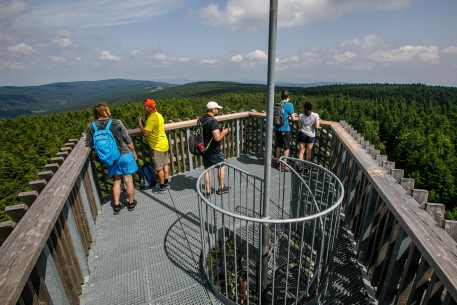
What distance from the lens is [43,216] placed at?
7.23 ft

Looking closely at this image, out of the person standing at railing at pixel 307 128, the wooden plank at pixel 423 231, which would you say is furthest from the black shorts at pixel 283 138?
the wooden plank at pixel 423 231

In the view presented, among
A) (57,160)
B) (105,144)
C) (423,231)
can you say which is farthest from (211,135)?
(423,231)

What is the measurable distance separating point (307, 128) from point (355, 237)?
8.64 ft

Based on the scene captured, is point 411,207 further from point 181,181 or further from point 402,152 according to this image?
point 402,152

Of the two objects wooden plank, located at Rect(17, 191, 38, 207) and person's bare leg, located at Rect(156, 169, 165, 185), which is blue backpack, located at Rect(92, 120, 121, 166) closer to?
person's bare leg, located at Rect(156, 169, 165, 185)

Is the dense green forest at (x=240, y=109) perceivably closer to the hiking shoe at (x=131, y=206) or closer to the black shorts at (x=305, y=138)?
the black shorts at (x=305, y=138)

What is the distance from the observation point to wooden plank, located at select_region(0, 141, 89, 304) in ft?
5.02

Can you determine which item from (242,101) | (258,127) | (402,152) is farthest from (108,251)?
(242,101)

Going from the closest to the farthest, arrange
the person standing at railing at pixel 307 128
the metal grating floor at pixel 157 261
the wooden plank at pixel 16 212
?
the wooden plank at pixel 16 212 < the metal grating floor at pixel 157 261 < the person standing at railing at pixel 307 128

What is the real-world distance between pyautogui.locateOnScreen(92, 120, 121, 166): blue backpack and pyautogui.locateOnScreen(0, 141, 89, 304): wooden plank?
95 centimetres

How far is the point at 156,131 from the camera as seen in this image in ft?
15.8

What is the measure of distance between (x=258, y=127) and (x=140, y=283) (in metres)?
4.77

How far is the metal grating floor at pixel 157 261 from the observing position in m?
2.87

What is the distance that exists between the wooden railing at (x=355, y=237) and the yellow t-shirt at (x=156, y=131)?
1111 millimetres
